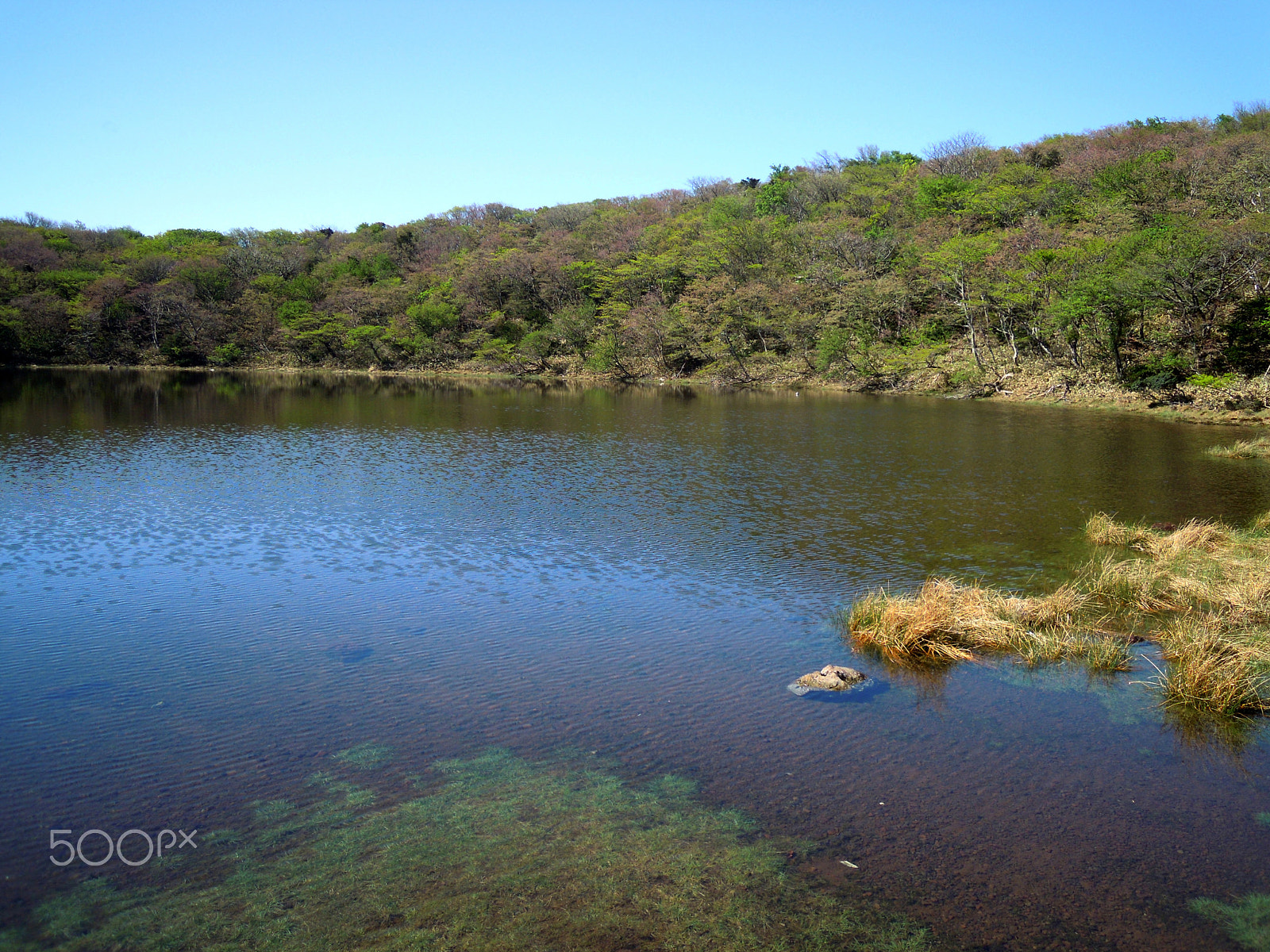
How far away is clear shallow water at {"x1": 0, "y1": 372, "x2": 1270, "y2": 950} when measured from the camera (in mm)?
5836

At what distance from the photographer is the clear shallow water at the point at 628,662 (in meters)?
5.84

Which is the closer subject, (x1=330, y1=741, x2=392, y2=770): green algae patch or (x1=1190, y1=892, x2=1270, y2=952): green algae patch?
(x1=1190, y1=892, x2=1270, y2=952): green algae patch

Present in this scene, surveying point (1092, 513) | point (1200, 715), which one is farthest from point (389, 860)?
point (1092, 513)

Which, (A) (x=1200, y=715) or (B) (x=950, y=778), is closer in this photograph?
(B) (x=950, y=778)

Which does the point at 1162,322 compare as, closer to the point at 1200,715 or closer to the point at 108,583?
the point at 1200,715

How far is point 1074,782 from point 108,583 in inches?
486

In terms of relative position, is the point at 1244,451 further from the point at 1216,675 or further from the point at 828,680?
the point at 828,680

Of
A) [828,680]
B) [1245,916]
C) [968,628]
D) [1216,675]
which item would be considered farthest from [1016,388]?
[1245,916]

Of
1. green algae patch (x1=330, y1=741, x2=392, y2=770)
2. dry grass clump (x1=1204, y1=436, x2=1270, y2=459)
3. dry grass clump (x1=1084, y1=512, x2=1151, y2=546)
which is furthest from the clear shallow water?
dry grass clump (x1=1204, y1=436, x2=1270, y2=459)

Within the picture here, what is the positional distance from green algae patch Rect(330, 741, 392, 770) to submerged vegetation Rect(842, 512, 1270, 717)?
5.54m

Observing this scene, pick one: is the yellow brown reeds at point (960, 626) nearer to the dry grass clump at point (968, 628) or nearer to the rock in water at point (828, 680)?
the dry grass clump at point (968, 628)

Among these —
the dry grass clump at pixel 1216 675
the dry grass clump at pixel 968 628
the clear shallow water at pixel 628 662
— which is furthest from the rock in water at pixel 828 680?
the dry grass clump at pixel 1216 675

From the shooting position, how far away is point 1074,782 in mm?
6699

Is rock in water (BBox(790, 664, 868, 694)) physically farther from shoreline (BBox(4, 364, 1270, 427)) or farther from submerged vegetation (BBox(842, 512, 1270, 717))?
shoreline (BBox(4, 364, 1270, 427))
